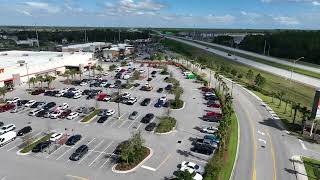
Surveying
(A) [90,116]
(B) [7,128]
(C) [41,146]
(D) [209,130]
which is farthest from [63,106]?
(D) [209,130]

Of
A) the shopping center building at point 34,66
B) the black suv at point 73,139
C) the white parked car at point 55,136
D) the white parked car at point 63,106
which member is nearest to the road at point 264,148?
the black suv at point 73,139

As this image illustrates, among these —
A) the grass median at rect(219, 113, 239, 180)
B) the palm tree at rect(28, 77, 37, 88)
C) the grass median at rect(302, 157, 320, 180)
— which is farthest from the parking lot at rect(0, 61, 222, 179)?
the grass median at rect(302, 157, 320, 180)

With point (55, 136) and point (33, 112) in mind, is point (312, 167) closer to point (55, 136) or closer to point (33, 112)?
point (55, 136)

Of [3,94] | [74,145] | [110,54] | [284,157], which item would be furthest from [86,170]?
[110,54]

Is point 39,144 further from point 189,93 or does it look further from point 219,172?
point 189,93

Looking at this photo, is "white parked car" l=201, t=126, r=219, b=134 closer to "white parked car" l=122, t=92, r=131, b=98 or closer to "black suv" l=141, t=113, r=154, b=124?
"black suv" l=141, t=113, r=154, b=124

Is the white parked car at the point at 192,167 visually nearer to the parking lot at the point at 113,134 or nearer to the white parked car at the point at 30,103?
the parking lot at the point at 113,134

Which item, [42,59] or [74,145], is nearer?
[74,145]
